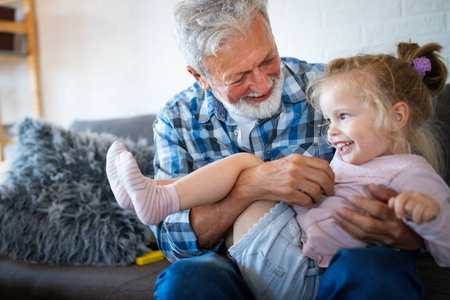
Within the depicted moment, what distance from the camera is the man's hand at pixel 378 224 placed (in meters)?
0.99

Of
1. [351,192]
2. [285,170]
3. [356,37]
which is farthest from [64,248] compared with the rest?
[356,37]

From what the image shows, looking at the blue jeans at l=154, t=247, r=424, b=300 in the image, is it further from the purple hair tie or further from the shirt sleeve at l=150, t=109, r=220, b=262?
the purple hair tie

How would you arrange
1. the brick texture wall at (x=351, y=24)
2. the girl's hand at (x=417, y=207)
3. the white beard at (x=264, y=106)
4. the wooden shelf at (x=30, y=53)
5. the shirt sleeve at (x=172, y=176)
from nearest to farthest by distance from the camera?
the girl's hand at (x=417, y=207)
the shirt sleeve at (x=172, y=176)
the white beard at (x=264, y=106)
the brick texture wall at (x=351, y=24)
the wooden shelf at (x=30, y=53)

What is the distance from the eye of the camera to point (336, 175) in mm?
1163

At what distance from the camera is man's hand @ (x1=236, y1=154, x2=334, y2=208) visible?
1082mm

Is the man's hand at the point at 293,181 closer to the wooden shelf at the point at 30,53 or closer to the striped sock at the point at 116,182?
the striped sock at the point at 116,182

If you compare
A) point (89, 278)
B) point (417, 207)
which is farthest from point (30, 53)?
point (417, 207)

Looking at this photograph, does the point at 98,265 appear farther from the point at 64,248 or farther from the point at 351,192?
the point at 351,192

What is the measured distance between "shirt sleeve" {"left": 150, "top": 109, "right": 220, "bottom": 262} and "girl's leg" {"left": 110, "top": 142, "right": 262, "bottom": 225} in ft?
0.61

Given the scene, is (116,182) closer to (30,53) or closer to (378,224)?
(378,224)

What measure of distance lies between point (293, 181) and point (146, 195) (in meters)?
0.35

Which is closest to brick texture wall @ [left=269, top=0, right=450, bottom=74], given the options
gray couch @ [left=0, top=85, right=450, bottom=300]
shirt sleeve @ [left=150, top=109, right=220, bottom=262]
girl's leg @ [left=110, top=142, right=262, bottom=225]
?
gray couch @ [left=0, top=85, right=450, bottom=300]

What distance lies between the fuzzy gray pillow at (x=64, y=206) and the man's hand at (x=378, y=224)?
35.8 inches

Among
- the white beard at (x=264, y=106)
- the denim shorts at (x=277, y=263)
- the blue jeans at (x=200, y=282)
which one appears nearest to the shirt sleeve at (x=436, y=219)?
the denim shorts at (x=277, y=263)
